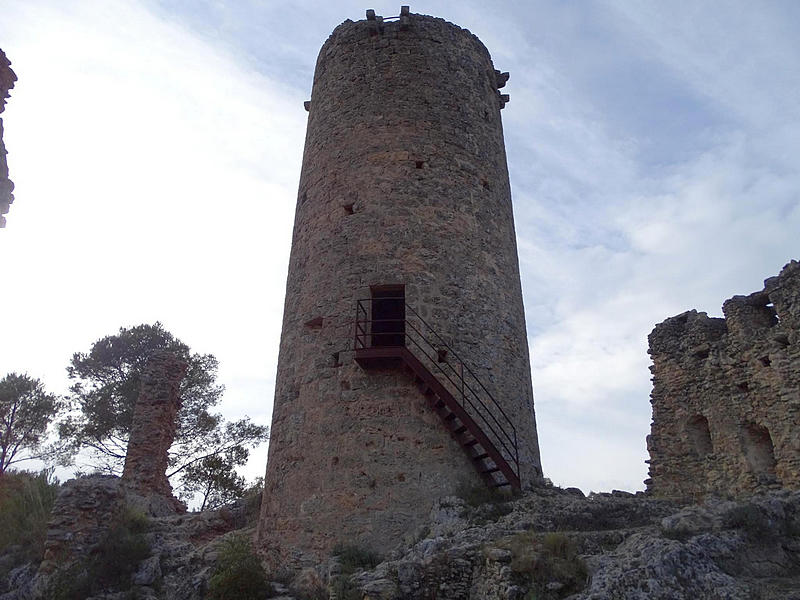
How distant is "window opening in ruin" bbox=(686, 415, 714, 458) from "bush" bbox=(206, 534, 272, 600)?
7.64 metres

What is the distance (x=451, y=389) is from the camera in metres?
9.97

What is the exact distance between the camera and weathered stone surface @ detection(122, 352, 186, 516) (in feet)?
47.3

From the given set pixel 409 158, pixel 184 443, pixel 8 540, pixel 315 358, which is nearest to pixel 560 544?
pixel 315 358

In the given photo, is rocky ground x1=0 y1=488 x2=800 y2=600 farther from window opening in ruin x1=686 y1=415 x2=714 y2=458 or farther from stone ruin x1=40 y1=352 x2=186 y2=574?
Result: window opening in ruin x1=686 y1=415 x2=714 y2=458

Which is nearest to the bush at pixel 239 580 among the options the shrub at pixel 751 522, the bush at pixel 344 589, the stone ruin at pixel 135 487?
the bush at pixel 344 589

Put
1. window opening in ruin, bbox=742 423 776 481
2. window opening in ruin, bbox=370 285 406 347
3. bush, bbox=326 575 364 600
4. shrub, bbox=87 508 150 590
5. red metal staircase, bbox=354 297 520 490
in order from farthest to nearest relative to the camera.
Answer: window opening in ruin, bbox=370 285 406 347 → window opening in ruin, bbox=742 423 776 481 → shrub, bbox=87 508 150 590 → red metal staircase, bbox=354 297 520 490 → bush, bbox=326 575 364 600

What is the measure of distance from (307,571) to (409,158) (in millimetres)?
7016

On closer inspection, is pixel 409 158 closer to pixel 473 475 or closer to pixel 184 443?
pixel 473 475

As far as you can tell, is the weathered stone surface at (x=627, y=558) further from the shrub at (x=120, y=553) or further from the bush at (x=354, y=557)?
the shrub at (x=120, y=553)

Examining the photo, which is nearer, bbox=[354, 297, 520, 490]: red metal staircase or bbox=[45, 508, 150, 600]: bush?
bbox=[354, 297, 520, 490]: red metal staircase

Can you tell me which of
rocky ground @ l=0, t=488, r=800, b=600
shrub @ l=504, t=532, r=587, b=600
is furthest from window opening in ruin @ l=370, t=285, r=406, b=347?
shrub @ l=504, t=532, r=587, b=600

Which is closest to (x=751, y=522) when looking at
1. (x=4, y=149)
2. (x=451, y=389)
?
(x=451, y=389)

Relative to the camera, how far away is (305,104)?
51.1ft

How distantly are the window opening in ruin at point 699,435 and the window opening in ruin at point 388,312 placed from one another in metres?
5.49
